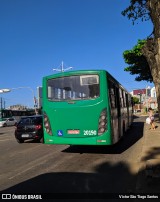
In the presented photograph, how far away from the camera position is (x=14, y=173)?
9.18m

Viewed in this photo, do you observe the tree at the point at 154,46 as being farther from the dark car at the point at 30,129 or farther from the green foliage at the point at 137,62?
the green foliage at the point at 137,62

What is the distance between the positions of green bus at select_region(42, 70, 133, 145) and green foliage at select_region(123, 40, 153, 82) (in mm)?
20314

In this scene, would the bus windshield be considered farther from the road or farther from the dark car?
the dark car

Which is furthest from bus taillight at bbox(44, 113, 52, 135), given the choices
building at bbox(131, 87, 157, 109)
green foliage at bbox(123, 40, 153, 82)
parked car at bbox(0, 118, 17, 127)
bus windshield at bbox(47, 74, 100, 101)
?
parked car at bbox(0, 118, 17, 127)

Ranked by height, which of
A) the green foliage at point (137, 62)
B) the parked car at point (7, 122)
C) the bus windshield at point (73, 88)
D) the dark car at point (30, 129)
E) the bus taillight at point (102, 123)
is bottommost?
the parked car at point (7, 122)

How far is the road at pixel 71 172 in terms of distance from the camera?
23.8 feet

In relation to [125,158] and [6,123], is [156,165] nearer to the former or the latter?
[125,158]

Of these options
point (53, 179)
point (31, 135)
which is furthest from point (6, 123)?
point (53, 179)

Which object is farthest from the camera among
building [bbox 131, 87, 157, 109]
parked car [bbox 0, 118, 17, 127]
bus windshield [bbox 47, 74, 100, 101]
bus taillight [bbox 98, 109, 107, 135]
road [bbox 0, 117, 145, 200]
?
building [bbox 131, 87, 157, 109]

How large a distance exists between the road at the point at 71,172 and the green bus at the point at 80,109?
770 mm

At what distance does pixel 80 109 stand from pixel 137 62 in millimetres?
22765

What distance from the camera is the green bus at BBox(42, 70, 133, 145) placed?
11492 millimetres

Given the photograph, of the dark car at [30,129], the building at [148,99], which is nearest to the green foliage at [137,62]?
the building at [148,99]

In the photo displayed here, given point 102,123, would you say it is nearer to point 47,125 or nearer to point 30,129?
point 47,125
